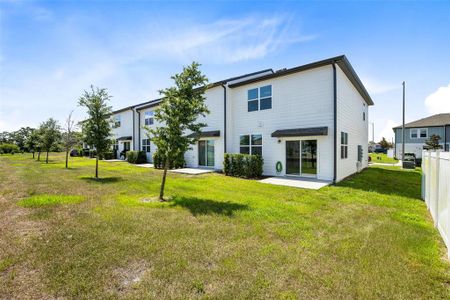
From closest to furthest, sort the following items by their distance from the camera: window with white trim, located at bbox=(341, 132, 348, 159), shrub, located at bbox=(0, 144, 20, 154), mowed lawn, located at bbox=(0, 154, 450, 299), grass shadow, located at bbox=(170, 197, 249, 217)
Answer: mowed lawn, located at bbox=(0, 154, 450, 299)
grass shadow, located at bbox=(170, 197, 249, 217)
window with white trim, located at bbox=(341, 132, 348, 159)
shrub, located at bbox=(0, 144, 20, 154)

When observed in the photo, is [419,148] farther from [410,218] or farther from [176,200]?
[176,200]

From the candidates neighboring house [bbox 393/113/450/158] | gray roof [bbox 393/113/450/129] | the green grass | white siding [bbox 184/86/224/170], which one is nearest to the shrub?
white siding [bbox 184/86/224/170]

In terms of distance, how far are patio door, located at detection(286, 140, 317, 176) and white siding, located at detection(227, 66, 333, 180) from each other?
30cm

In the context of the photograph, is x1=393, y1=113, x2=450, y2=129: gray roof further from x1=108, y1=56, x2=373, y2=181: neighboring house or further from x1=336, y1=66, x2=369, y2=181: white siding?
x1=108, y1=56, x2=373, y2=181: neighboring house

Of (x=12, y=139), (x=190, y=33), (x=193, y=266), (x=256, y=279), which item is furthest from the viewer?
(x=12, y=139)

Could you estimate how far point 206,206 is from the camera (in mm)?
6582

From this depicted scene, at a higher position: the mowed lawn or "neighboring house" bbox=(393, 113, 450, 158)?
"neighboring house" bbox=(393, 113, 450, 158)

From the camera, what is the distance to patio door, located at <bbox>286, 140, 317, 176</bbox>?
11.7 metres

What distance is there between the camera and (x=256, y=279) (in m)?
2.99

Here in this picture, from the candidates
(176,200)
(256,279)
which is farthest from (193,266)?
(176,200)

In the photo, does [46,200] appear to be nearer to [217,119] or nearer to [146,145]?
[217,119]

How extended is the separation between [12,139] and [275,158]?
85301 millimetres

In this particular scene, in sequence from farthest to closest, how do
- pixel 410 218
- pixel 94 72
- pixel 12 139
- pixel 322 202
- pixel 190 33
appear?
pixel 12 139 < pixel 94 72 < pixel 190 33 < pixel 322 202 < pixel 410 218

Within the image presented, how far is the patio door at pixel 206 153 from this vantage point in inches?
629
